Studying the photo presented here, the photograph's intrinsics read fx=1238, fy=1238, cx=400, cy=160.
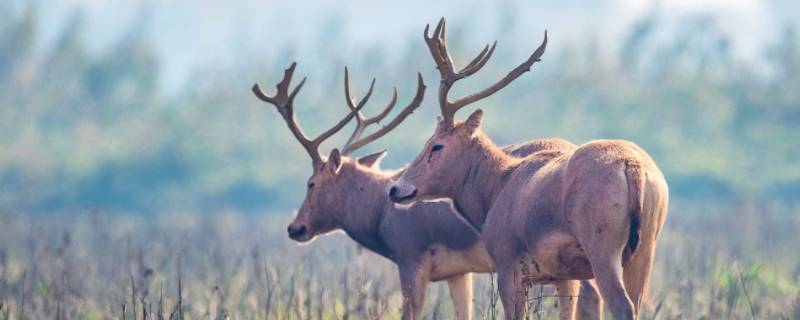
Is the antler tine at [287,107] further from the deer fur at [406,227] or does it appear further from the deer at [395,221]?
the deer fur at [406,227]

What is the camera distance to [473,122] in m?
10.3

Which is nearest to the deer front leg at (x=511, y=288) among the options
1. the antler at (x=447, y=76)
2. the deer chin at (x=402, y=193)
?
the deer chin at (x=402, y=193)

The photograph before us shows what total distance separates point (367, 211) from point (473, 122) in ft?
5.93

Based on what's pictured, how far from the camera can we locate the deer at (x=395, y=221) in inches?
427

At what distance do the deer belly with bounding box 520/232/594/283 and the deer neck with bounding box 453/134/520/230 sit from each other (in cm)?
119

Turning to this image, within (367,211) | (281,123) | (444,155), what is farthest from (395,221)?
(281,123)

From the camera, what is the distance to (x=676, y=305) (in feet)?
43.5

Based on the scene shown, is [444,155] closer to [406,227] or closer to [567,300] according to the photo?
[406,227]

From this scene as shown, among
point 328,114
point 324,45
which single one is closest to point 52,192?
point 328,114

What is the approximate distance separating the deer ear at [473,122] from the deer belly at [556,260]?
1.61 m

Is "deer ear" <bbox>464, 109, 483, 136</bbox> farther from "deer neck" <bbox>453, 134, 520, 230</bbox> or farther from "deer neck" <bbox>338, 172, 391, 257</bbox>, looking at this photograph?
"deer neck" <bbox>338, 172, 391, 257</bbox>

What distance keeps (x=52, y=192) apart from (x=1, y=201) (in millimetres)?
7207

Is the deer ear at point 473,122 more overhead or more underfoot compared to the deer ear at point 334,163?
more overhead

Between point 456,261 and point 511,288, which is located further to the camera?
point 456,261
